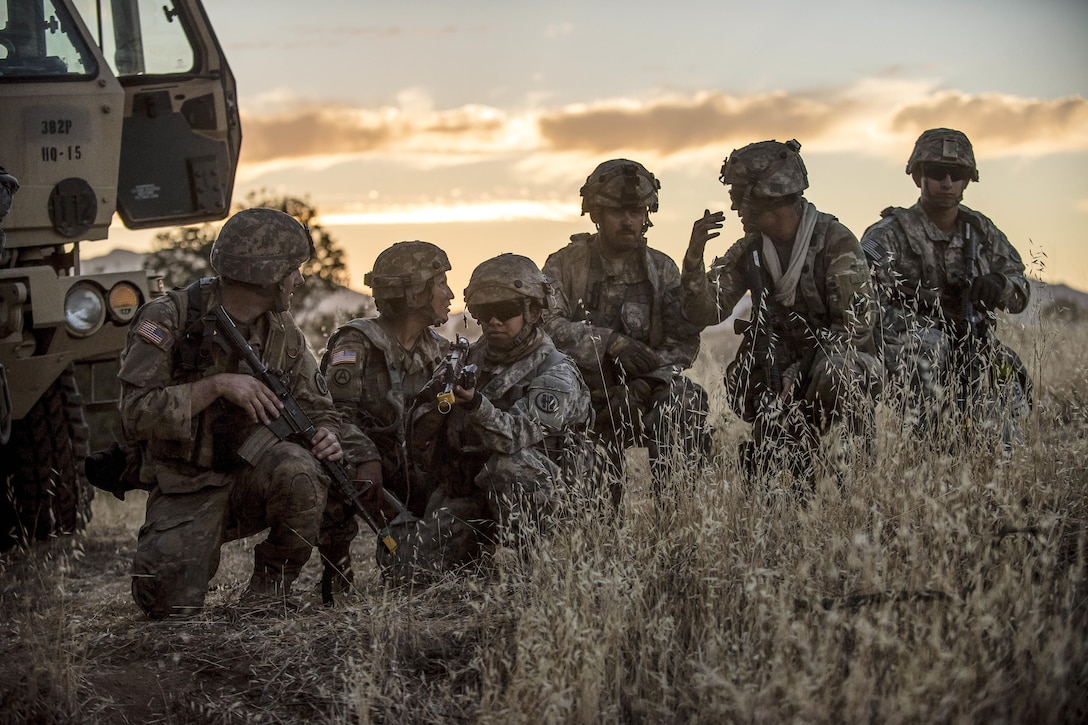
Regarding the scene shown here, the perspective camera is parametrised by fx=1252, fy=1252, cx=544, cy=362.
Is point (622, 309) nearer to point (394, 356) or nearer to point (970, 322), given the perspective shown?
point (394, 356)

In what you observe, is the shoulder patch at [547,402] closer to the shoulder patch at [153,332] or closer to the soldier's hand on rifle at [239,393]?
the soldier's hand on rifle at [239,393]

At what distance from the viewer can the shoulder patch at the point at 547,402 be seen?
4945 millimetres

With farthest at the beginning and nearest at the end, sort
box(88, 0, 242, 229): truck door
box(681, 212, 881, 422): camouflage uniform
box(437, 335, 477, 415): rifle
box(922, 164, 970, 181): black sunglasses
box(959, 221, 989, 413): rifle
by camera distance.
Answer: box(88, 0, 242, 229): truck door → box(922, 164, 970, 181): black sunglasses → box(959, 221, 989, 413): rifle → box(681, 212, 881, 422): camouflage uniform → box(437, 335, 477, 415): rifle

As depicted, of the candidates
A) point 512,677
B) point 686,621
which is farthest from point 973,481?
point 512,677

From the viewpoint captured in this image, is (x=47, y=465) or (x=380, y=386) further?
(x=47, y=465)

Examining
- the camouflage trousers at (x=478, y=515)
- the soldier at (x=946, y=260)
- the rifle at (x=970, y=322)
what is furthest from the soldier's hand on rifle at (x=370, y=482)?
the rifle at (x=970, y=322)

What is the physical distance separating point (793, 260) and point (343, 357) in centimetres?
220

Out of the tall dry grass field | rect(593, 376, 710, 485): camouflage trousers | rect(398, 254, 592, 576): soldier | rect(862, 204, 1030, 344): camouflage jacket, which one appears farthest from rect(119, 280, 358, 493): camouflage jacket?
rect(862, 204, 1030, 344): camouflage jacket

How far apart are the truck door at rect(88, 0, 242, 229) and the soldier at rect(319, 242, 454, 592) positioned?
282 cm

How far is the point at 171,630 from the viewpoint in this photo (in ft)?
14.6

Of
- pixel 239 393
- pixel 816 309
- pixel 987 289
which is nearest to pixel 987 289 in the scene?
pixel 987 289

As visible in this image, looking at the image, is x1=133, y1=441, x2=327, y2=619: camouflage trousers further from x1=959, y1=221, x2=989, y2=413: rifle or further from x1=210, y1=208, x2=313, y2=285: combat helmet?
x1=959, y1=221, x2=989, y2=413: rifle

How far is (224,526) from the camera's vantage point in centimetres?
499

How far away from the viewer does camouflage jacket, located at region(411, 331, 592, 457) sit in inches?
190
